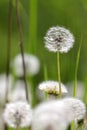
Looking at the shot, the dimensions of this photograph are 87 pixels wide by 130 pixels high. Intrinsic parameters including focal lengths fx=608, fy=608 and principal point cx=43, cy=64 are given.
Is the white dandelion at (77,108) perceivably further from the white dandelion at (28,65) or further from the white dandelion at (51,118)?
the white dandelion at (28,65)

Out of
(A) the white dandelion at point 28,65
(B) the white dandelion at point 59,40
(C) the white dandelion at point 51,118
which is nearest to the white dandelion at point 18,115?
(C) the white dandelion at point 51,118

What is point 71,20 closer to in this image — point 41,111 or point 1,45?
point 1,45

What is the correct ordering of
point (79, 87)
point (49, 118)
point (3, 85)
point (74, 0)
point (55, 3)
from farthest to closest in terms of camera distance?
point (55, 3) < point (74, 0) < point (79, 87) < point (3, 85) < point (49, 118)

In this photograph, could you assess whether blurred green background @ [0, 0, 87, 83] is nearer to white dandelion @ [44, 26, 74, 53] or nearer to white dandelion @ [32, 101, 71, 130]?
white dandelion @ [44, 26, 74, 53]

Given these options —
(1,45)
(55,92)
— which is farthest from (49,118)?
(1,45)

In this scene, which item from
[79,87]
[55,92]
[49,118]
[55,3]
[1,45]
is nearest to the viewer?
[49,118]

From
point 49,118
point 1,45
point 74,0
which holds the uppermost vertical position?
point 74,0
